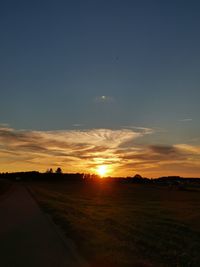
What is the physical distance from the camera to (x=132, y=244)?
13.5 meters

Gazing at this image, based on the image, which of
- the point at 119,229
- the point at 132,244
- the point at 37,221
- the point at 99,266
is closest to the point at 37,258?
the point at 99,266

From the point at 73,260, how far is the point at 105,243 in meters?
3.19

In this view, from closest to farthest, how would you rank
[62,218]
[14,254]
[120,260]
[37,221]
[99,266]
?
[99,266]
[120,260]
[14,254]
[37,221]
[62,218]

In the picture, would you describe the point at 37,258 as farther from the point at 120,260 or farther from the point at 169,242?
the point at 169,242

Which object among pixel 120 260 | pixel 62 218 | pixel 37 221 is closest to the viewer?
pixel 120 260

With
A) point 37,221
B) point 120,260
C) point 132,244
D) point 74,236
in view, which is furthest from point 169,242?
point 37,221

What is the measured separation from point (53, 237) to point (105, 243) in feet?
6.70

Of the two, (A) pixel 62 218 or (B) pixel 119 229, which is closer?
(B) pixel 119 229

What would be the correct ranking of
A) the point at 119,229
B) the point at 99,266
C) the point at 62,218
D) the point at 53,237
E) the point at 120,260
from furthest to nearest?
the point at 62,218
the point at 119,229
the point at 53,237
the point at 120,260
the point at 99,266

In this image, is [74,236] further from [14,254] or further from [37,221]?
[37,221]

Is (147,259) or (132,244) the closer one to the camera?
(147,259)

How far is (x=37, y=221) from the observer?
20.3 meters

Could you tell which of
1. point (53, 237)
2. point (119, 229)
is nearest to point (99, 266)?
point (53, 237)

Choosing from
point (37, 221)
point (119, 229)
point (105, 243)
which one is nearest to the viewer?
point (105, 243)
